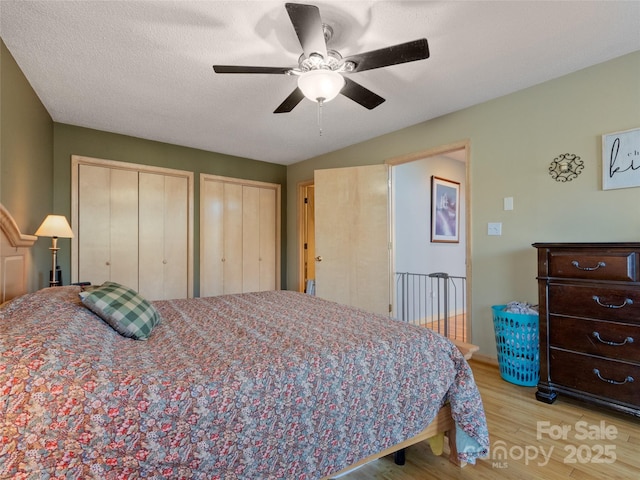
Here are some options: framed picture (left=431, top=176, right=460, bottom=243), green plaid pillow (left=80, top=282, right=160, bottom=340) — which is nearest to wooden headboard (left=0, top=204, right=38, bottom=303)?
green plaid pillow (left=80, top=282, right=160, bottom=340)

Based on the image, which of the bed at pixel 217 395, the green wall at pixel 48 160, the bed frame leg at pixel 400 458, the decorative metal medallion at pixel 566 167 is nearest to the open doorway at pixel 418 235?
the green wall at pixel 48 160

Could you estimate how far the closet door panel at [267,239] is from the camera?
505 centimetres

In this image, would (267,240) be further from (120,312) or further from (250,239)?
(120,312)

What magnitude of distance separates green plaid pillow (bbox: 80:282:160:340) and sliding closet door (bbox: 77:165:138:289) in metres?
2.54

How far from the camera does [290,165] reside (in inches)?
209

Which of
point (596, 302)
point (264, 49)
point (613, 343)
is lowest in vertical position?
point (613, 343)

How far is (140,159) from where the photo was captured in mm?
3953

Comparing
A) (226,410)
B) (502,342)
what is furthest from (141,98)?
(502,342)

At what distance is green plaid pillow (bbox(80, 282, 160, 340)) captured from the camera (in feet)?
4.80

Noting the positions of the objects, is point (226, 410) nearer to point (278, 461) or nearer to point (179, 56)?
point (278, 461)

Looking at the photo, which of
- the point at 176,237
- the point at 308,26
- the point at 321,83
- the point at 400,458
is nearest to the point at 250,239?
the point at 176,237

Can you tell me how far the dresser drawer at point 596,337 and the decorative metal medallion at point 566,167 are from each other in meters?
1.10

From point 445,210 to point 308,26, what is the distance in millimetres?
4062

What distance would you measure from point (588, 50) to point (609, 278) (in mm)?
1532
